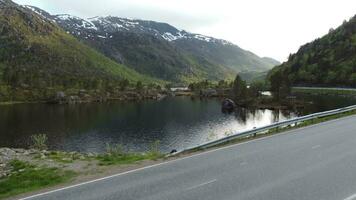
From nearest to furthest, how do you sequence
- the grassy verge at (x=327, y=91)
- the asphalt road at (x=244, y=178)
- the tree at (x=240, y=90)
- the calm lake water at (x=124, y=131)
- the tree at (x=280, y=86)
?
the asphalt road at (x=244, y=178) → the calm lake water at (x=124, y=131) → the grassy verge at (x=327, y=91) → the tree at (x=280, y=86) → the tree at (x=240, y=90)

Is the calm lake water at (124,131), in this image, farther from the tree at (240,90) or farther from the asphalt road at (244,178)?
the tree at (240,90)

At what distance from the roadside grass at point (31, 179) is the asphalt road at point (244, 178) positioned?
2113 millimetres

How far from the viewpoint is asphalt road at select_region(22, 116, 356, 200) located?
1379 cm

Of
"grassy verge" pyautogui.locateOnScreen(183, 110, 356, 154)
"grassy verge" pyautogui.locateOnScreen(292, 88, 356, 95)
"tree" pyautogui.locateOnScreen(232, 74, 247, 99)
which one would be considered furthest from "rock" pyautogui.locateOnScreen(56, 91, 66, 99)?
"grassy verge" pyautogui.locateOnScreen(183, 110, 356, 154)

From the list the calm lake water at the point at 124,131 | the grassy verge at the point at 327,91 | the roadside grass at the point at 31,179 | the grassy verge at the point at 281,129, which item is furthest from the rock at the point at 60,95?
the roadside grass at the point at 31,179

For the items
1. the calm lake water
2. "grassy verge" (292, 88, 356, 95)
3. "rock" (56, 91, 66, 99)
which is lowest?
the calm lake water

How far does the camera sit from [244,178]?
16.0 m

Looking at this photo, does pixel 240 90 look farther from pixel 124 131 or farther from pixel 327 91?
pixel 124 131

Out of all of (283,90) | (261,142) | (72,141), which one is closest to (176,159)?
(261,142)

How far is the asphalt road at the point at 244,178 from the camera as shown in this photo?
13789 mm

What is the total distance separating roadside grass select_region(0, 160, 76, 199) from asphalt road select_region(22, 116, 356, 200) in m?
2.11

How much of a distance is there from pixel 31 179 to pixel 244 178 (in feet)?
31.1

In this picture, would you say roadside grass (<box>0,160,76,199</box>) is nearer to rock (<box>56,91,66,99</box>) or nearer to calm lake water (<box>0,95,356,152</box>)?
calm lake water (<box>0,95,356,152</box>)

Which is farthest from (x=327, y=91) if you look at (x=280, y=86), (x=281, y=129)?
(x=281, y=129)
